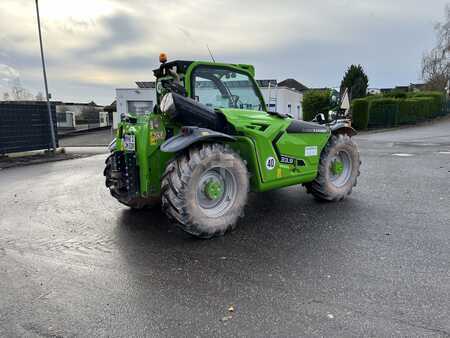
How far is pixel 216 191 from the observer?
165 inches

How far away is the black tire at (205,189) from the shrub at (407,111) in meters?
21.9

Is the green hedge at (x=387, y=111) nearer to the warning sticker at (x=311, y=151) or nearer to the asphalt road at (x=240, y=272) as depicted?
the asphalt road at (x=240, y=272)

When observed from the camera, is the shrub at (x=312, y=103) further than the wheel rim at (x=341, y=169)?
Yes

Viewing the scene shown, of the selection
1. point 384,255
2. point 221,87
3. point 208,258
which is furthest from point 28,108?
point 384,255

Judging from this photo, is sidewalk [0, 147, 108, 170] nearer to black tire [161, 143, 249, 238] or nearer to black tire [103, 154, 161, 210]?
black tire [103, 154, 161, 210]

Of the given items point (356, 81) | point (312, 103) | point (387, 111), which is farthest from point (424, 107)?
point (356, 81)

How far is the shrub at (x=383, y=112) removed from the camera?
2247 cm

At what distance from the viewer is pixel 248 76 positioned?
500 cm

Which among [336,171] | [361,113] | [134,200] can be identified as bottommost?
[134,200]

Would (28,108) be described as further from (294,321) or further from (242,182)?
(294,321)

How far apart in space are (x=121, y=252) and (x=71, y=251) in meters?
0.56

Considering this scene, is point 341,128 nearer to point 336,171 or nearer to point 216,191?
point 336,171

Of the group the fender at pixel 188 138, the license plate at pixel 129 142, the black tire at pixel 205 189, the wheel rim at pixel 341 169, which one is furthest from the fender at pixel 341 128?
the license plate at pixel 129 142

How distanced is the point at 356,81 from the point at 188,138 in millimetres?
36117
